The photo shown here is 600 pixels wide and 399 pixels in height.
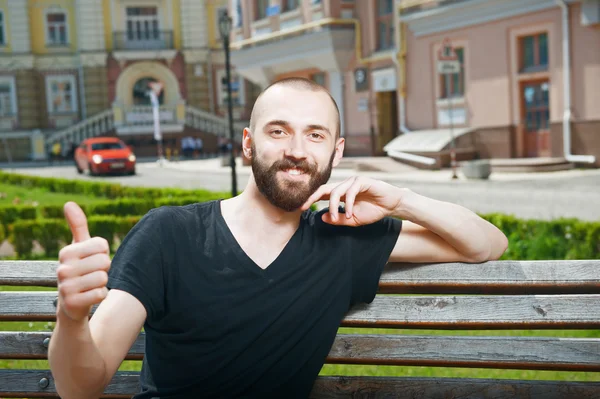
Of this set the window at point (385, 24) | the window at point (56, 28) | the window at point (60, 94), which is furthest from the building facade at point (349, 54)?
the window at point (56, 28)

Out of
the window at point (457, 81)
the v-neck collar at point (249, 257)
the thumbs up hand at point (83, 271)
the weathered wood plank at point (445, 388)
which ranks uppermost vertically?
the window at point (457, 81)

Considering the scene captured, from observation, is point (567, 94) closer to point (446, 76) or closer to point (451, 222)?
point (446, 76)

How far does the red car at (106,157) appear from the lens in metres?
28.2

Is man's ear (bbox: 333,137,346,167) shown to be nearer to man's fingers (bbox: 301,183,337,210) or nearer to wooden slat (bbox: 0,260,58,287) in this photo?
man's fingers (bbox: 301,183,337,210)

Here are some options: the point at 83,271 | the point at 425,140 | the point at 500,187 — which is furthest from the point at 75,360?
the point at 425,140

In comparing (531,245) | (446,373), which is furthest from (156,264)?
(531,245)

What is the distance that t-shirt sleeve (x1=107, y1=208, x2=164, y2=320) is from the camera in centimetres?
272

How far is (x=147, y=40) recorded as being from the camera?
44.7 meters

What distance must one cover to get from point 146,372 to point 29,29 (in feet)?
142

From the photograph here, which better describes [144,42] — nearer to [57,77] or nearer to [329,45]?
[57,77]

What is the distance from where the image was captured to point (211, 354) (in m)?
2.92

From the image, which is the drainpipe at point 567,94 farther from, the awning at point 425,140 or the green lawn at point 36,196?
the green lawn at point 36,196

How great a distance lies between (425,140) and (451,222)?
21.7 meters

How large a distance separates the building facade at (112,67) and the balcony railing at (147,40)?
50mm
